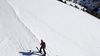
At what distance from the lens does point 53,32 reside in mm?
26281

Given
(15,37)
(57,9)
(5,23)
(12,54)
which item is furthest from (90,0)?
(12,54)

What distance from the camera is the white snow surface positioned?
65.4ft

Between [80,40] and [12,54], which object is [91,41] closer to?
[80,40]

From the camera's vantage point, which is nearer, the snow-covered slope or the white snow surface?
the snow-covered slope

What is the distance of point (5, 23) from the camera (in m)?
26.0

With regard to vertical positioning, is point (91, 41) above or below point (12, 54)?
below

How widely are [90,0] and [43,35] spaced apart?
3936 centimetres

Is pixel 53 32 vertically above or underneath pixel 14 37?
underneath

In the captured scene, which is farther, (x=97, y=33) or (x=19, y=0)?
(x=19, y=0)

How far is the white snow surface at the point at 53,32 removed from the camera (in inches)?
785

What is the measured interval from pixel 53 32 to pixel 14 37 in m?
5.94

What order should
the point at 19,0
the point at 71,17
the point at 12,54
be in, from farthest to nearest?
the point at 19,0
the point at 71,17
the point at 12,54

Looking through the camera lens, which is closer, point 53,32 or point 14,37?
point 14,37

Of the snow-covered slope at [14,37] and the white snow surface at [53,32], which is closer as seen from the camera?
the snow-covered slope at [14,37]
